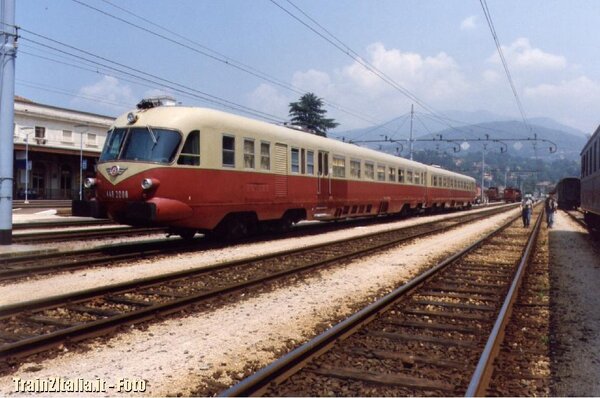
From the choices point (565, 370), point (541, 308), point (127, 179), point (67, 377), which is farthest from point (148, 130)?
point (565, 370)

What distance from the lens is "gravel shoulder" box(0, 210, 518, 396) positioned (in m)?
4.44

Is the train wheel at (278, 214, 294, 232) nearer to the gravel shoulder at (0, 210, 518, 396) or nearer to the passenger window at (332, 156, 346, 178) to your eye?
the passenger window at (332, 156, 346, 178)

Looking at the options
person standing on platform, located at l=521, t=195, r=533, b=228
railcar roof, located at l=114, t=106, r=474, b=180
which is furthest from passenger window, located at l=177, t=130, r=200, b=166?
person standing on platform, located at l=521, t=195, r=533, b=228

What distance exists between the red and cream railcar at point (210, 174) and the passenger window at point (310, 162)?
32 millimetres

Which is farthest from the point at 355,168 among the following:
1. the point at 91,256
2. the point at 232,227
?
the point at 91,256

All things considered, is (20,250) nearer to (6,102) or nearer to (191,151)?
(6,102)

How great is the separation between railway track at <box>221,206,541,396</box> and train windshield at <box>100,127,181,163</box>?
5.94 m

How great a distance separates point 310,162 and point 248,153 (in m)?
3.57

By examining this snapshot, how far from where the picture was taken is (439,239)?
16.8 m

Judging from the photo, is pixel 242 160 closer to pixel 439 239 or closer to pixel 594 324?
pixel 439 239

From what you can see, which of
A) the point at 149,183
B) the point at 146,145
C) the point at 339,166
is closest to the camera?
the point at 149,183

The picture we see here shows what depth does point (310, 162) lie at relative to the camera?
16.4m

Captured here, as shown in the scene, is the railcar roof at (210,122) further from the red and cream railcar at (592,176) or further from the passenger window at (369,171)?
the red and cream railcar at (592,176)

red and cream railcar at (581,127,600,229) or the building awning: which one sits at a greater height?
the building awning
